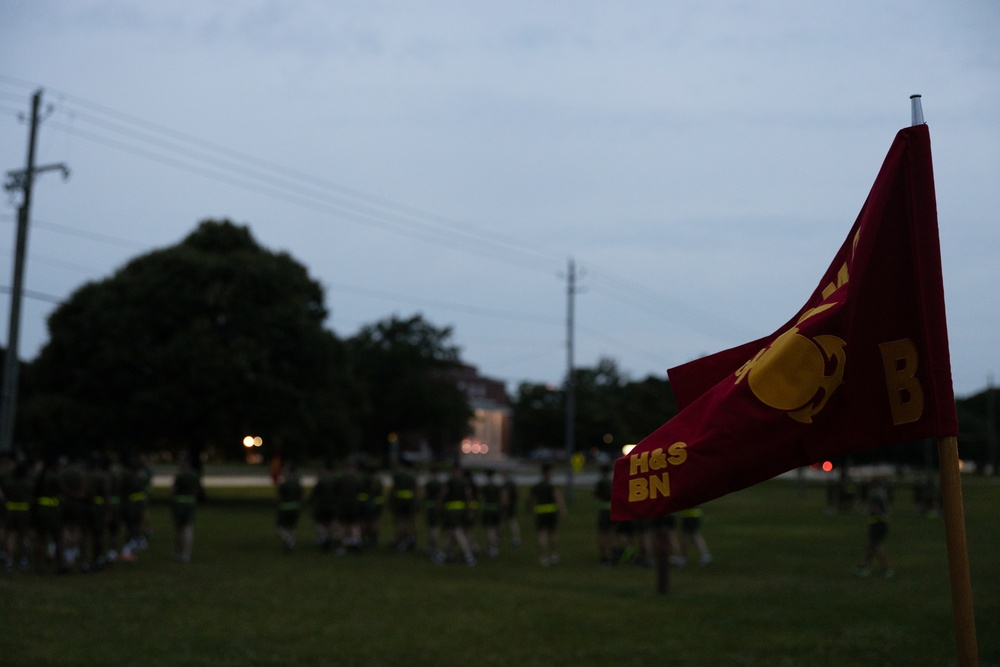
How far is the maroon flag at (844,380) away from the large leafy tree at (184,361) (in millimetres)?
34605

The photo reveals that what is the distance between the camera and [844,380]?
406 cm

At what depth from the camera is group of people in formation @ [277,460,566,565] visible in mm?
19266

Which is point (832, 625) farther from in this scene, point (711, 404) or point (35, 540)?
point (35, 540)

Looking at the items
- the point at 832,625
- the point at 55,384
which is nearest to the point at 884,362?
the point at 832,625

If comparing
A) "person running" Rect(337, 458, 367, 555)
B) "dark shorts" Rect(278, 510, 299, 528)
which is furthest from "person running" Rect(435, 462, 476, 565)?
"dark shorts" Rect(278, 510, 299, 528)

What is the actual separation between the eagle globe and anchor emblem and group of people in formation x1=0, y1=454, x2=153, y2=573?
1467 centimetres

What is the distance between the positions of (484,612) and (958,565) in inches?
386

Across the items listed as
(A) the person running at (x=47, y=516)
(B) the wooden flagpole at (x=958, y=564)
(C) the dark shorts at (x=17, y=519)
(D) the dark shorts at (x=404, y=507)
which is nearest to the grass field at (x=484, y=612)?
(A) the person running at (x=47, y=516)

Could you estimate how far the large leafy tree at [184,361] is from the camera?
3762 cm

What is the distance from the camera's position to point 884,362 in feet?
13.3

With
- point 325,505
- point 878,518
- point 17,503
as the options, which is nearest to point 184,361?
point 325,505

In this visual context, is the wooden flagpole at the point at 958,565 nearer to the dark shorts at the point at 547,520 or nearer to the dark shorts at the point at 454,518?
the dark shorts at the point at 547,520

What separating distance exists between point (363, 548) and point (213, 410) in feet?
59.8

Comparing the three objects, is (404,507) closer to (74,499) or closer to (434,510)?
(434,510)
